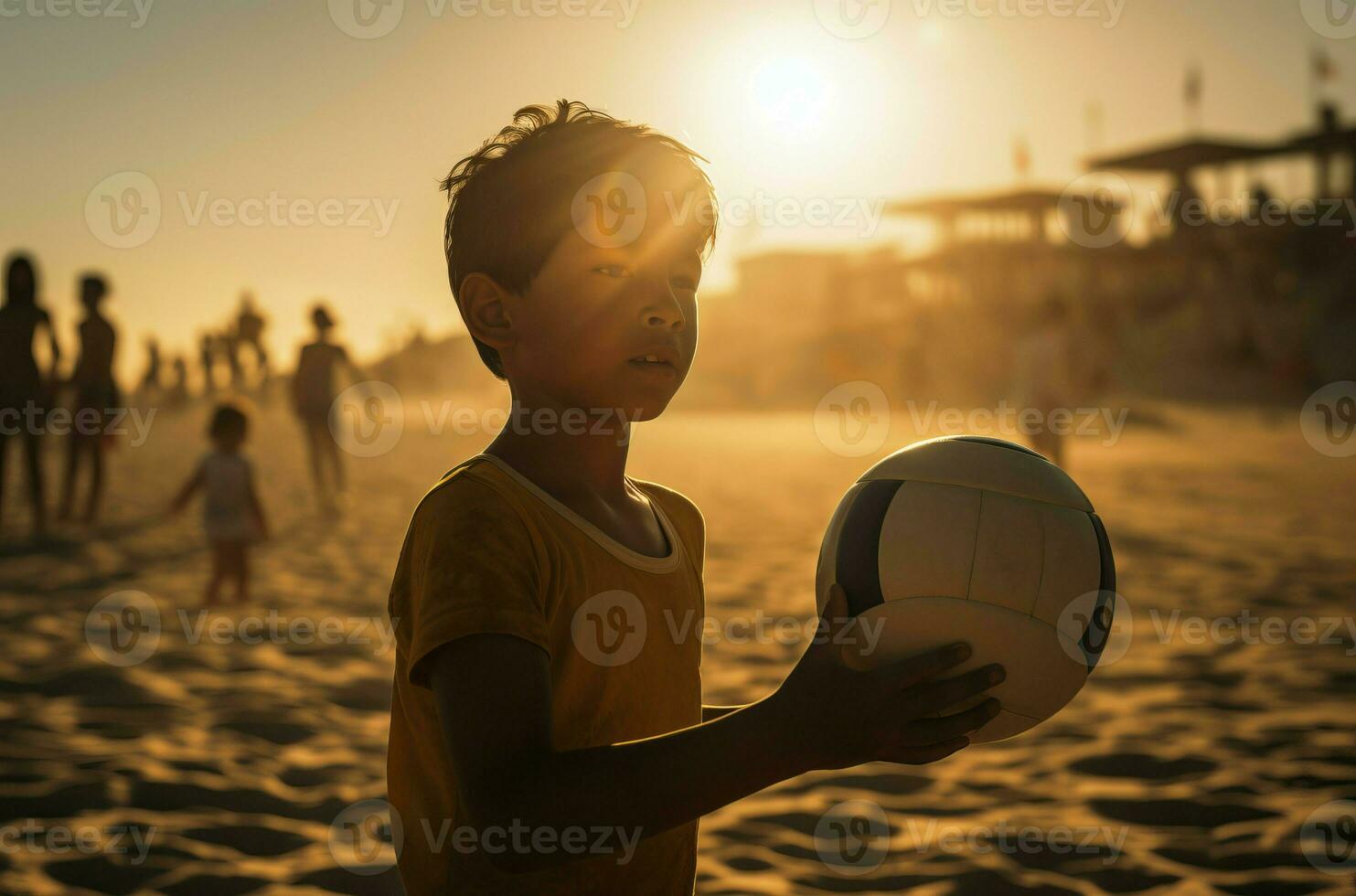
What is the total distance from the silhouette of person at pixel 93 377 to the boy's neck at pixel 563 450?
965cm

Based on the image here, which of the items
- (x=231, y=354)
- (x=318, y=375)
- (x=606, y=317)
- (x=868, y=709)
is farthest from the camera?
(x=231, y=354)

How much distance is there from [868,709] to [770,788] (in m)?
3.12

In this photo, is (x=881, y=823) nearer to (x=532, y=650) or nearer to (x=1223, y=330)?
(x=532, y=650)

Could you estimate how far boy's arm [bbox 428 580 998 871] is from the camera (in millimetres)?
1380

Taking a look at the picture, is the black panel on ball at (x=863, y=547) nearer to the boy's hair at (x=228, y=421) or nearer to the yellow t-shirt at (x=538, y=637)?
the yellow t-shirt at (x=538, y=637)

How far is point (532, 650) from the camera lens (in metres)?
1.43

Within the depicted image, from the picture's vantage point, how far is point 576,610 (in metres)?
1.64

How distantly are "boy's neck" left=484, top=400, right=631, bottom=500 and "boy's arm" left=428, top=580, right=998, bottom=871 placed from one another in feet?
1.29

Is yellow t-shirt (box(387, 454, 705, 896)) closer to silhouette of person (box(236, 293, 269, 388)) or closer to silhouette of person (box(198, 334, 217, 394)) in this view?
silhouette of person (box(236, 293, 269, 388))

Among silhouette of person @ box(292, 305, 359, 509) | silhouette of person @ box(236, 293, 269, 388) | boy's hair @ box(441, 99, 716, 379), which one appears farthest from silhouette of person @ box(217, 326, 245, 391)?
boy's hair @ box(441, 99, 716, 379)

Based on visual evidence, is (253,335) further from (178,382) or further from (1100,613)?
(1100,613)

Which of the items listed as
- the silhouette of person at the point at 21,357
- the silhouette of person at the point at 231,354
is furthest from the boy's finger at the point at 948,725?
the silhouette of person at the point at 231,354

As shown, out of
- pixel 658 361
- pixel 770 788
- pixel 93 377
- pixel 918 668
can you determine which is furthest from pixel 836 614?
pixel 93 377

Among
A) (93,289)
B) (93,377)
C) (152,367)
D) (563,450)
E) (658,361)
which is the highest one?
(152,367)
